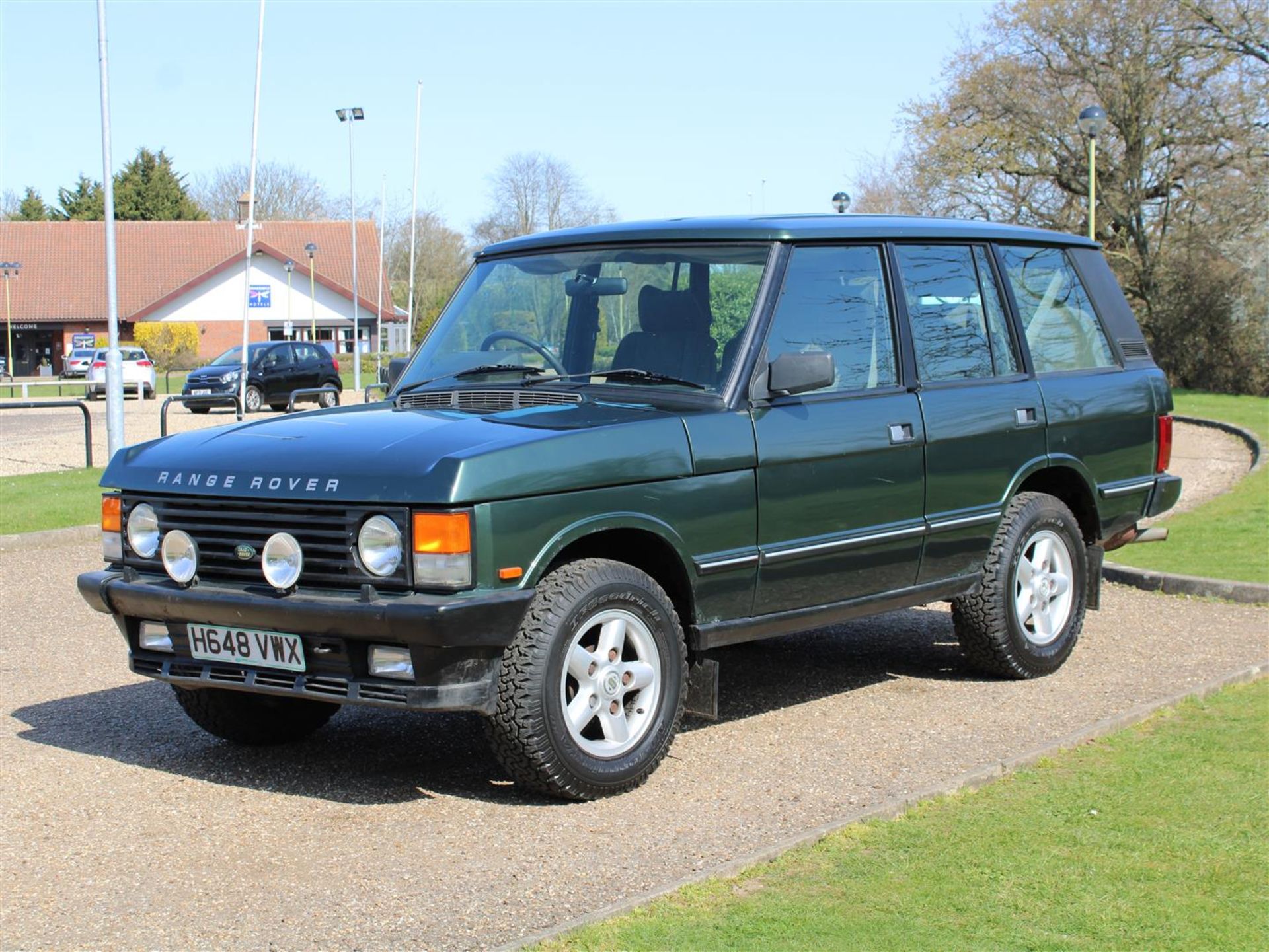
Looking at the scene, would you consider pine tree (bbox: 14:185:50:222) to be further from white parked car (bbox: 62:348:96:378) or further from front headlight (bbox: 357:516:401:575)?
front headlight (bbox: 357:516:401:575)

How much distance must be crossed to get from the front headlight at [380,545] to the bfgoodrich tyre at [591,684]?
51cm

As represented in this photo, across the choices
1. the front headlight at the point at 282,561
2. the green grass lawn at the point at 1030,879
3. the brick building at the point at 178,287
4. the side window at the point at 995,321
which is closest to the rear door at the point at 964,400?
the side window at the point at 995,321

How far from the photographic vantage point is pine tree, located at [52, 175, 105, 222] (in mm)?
93375

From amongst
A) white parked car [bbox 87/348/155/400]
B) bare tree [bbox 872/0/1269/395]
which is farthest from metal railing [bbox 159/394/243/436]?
bare tree [bbox 872/0/1269/395]

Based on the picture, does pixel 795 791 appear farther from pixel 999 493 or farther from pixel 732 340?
pixel 999 493

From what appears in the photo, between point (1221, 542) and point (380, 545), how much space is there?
872 cm

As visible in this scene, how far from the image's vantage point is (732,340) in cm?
640

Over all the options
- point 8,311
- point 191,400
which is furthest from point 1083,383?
point 8,311

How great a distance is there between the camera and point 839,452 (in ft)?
21.4

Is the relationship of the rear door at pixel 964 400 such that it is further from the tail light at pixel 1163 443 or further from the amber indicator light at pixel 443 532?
the amber indicator light at pixel 443 532

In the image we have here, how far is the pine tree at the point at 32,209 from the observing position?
95188 millimetres

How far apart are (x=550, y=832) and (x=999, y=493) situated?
3.23m

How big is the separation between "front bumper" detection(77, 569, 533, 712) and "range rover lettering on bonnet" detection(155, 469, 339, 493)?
1.22 ft

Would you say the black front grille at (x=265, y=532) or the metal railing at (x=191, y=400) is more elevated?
the black front grille at (x=265, y=532)
